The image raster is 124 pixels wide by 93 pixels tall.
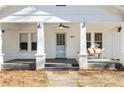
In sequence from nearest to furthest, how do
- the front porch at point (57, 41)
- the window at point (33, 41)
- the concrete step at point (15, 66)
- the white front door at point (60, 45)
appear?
the concrete step at point (15, 66)
the front porch at point (57, 41)
the window at point (33, 41)
the white front door at point (60, 45)

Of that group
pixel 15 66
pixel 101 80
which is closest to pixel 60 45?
pixel 15 66

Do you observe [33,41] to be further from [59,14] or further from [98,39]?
[59,14]

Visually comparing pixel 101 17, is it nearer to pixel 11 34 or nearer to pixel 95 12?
pixel 95 12

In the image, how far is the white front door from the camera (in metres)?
20.0

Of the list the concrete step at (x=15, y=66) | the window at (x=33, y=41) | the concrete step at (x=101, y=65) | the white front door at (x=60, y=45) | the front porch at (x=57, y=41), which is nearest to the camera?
the concrete step at (x=101, y=65)

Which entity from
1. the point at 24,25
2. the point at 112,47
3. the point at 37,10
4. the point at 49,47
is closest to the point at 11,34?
the point at 24,25

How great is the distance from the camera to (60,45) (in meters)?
20.0

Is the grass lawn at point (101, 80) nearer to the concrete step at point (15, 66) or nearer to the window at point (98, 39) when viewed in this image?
the concrete step at point (15, 66)

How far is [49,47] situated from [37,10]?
18.0 feet

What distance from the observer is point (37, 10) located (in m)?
14.7

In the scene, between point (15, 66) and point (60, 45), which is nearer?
point (15, 66)

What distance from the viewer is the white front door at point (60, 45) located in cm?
1997

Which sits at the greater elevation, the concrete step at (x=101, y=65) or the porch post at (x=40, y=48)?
the porch post at (x=40, y=48)

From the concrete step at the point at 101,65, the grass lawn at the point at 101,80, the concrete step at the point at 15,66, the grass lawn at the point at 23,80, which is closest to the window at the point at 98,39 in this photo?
the concrete step at the point at 101,65
